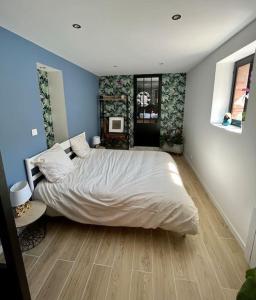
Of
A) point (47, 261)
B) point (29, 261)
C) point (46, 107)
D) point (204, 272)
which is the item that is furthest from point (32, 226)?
point (46, 107)

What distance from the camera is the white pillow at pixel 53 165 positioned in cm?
224

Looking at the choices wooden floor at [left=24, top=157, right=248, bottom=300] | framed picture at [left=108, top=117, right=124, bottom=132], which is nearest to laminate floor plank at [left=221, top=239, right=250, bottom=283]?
wooden floor at [left=24, top=157, right=248, bottom=300]

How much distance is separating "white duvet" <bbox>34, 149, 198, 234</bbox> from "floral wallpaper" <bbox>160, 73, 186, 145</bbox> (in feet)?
10.1

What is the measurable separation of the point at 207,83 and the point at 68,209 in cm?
308

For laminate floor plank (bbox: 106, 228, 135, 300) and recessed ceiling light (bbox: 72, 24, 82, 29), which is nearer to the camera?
laminate floor plank (bbox: 106, 228, 135, 300)

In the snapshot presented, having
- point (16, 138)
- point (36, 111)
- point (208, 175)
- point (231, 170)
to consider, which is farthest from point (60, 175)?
point (208, 175)

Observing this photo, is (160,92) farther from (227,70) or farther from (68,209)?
(68,209)

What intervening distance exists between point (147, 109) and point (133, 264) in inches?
173

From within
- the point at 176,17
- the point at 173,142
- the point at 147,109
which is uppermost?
the point at 176,17

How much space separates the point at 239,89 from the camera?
8.45 ft

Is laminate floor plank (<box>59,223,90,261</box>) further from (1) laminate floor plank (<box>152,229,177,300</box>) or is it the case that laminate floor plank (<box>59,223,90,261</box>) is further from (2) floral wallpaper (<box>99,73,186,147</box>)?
(2) floral wallpaper (<box>99,73,186,147</box>)

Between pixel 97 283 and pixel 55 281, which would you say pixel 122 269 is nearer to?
pixel 97 283

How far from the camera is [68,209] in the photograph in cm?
200

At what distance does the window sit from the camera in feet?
7.65
